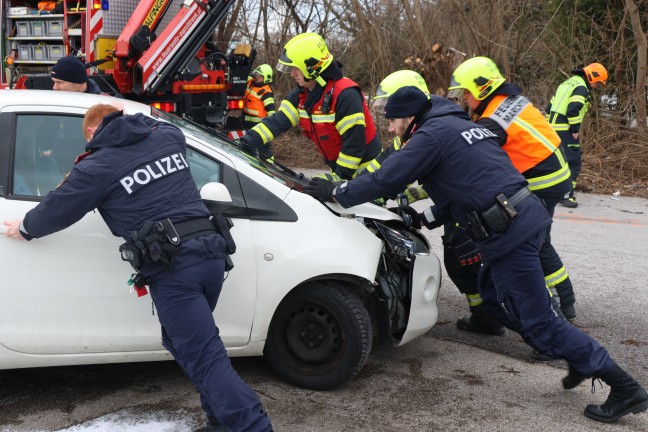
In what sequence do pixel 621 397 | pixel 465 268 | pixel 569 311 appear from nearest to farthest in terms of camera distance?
1. pixel 621 397
2. pixel 465 268
3. pixel 569 311

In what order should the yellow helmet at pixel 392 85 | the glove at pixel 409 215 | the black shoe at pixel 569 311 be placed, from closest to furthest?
1. the yellow helmet at pixel 392 85
2. the glove at pixel 409 215
3. the black shoe at pixel 569 311

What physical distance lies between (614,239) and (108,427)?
5845 millimetres

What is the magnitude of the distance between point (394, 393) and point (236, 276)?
3.54 feet

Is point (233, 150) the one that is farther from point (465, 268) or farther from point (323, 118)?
point (465, 268)

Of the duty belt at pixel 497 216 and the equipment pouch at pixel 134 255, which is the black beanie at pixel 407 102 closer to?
the duty belt at pixel 497 216

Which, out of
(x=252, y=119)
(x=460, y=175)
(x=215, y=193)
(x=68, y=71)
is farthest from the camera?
(x=252, y=119)

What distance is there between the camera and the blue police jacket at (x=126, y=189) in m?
3.28

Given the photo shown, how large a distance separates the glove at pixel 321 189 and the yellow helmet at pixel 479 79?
1.24 metres

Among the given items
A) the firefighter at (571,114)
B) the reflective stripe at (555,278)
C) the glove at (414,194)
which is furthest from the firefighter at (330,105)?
the firefighter at (571,114)

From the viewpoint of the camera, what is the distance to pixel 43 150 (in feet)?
12.9

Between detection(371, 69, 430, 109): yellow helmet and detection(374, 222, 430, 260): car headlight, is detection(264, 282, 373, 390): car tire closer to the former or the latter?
detection(374, 222, 430, 260): car headlight

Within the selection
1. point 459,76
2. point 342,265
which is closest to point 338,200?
point 342,265

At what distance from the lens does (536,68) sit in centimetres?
1385

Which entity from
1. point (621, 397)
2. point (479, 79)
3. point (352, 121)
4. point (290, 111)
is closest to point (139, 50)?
point (290, 111)
